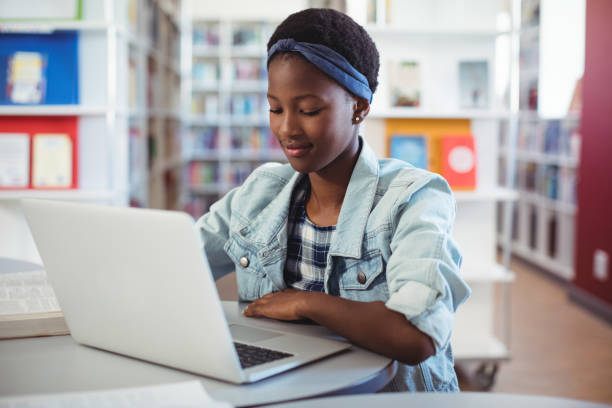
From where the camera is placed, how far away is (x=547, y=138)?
537cm

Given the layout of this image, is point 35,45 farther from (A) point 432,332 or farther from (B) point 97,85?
(A) point 432,332

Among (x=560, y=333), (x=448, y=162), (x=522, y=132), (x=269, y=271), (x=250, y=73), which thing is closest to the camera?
(x=269, y=271)

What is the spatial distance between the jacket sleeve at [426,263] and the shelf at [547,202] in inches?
158

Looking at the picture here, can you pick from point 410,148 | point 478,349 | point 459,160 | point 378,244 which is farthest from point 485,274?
point 378,244

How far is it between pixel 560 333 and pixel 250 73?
483 centimetres

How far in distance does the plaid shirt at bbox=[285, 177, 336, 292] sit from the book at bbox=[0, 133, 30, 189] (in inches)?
80.1

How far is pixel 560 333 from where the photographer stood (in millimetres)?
3727

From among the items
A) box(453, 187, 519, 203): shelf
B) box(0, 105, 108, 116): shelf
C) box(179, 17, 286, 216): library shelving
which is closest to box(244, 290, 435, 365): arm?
box(453, 187, 519, 203): shelf

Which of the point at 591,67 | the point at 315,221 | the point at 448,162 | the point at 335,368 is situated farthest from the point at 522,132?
the point at 335,368

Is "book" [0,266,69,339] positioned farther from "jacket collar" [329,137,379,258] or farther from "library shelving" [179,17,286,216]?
"library shelving" [179,17,286,216]

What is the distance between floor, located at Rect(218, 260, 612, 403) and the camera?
115 inches

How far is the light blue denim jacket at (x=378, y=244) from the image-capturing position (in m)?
1.00

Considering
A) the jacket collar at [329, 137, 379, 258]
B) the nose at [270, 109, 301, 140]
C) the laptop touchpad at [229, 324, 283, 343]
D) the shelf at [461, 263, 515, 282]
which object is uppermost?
the nose at [270, 109, 301, 140]

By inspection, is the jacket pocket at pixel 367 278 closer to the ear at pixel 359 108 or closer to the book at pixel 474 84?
the ear at pixel 359 108
